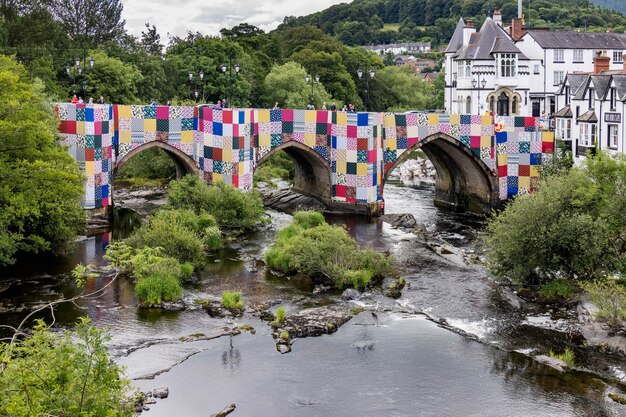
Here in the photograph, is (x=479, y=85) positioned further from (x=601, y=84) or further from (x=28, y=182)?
(x=28, y=182)

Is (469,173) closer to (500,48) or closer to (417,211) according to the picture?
(417,211)

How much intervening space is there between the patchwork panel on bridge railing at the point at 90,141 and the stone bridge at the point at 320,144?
52 millimetres

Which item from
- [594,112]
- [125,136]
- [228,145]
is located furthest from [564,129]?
[125,136]

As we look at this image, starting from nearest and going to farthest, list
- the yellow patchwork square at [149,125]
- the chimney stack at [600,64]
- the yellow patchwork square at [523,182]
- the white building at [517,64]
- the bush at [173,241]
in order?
the bush at [173,241] → the yellow patchwork square at [149,125] → the yellow patchwork square at [523,182] → the chimney stack at [600,64] → the white building at [517,64]

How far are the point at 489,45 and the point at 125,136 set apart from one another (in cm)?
3107

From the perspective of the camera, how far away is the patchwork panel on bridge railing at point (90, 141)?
1756 inches

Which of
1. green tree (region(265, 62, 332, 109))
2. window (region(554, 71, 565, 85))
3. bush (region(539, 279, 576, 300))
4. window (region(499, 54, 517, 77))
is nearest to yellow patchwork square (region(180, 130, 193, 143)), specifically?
bush (region(539, 279, 576, 300))

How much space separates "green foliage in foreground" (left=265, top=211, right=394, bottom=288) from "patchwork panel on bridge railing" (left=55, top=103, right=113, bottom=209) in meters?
14.5

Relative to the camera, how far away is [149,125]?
1887 inches

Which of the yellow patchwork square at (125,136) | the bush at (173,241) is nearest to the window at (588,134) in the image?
the bush at (173,241)

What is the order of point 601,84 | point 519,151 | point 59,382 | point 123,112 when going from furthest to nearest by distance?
point 519,151
point 601,84
point 123,112
point 59,382

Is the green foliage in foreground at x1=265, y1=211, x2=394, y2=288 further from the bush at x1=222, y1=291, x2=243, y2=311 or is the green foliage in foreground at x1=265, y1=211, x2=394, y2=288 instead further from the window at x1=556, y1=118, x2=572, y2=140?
the window at x1=556, y1=118, x2=572, y2=140

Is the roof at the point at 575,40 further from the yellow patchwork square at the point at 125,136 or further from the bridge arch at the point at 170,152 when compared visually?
the yellow patchwork square at the point at 125,136

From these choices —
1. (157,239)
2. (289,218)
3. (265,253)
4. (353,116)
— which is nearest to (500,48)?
(353,116)
